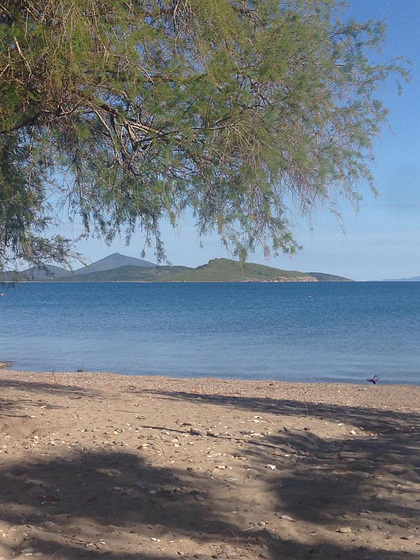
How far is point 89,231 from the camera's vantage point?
7621 millimetres

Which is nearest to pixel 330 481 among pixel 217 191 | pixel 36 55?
pixel 217 191

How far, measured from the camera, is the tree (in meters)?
6.08

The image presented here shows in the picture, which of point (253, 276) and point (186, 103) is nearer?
point (186, 103)

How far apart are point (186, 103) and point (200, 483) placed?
3404 mm

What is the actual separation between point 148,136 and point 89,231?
1.60m

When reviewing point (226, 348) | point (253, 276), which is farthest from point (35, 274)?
point (253, 276)

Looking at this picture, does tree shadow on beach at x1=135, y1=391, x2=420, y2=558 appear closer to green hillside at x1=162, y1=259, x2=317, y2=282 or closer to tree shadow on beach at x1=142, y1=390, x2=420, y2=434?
tree shadow on beach at x1=142, y1=390, x2=420, y2=434

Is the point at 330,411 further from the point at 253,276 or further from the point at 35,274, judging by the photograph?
the point at 253,276

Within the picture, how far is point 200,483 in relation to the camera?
5.97 m

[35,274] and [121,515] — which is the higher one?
[35,274]

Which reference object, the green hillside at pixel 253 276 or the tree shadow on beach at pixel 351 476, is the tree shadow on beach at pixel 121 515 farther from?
the green hillside at pixel 253 276

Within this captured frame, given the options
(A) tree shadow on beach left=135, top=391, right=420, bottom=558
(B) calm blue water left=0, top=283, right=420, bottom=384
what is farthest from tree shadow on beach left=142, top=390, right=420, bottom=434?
(B) calm blue water left=0, top=283, right=420, bottom=384

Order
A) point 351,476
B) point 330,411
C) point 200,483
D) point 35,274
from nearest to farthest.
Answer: point 200,483 → point 351,476 → point 35,274 → point 330,411

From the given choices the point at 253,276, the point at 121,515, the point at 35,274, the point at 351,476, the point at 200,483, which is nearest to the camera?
the point at 121,515
